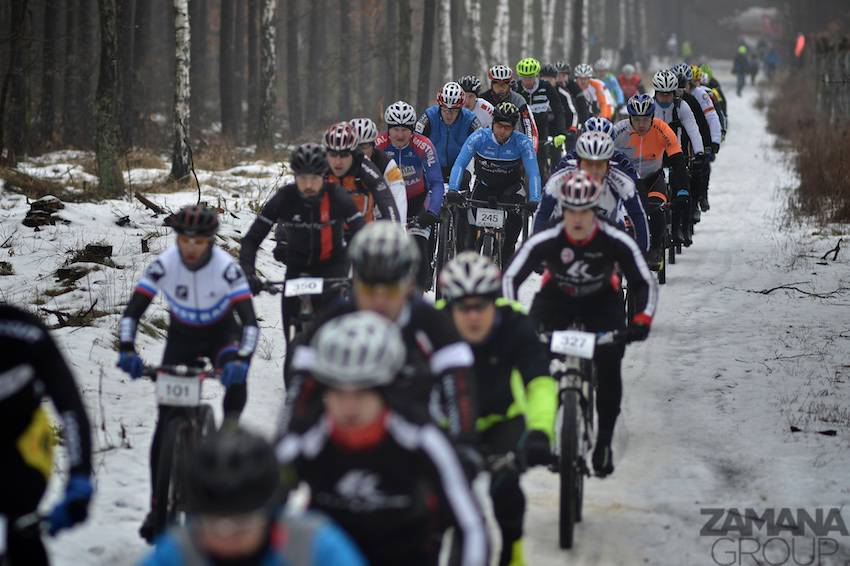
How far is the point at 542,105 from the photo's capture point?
19.1 m

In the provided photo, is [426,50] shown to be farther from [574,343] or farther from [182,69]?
[574,343]

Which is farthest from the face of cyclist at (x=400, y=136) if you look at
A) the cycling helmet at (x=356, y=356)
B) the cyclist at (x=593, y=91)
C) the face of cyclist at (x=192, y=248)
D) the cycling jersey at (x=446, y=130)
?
the cyclist at (x=593, y=91)

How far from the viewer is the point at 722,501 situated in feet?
25.8

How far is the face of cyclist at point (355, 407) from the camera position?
3.98m

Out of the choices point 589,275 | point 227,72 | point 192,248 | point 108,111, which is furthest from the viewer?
point 227,72

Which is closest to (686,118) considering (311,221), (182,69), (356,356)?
(311,221)

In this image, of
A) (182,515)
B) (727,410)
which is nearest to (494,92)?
(727,410)

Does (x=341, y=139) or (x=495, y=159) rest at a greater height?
(x=341, y=139)

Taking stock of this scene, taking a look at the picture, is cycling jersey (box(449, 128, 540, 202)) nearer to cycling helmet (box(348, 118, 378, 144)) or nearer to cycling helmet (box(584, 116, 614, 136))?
cycling helmet (box(584, 116, 614, 136))

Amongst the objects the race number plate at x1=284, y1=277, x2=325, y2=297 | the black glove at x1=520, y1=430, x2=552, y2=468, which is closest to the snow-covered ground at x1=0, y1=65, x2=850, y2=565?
the race number plate at x1=284, y1=277, x2=325, y2=297

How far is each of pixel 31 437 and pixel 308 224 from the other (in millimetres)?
4337

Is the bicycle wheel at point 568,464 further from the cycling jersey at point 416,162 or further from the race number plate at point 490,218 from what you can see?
the race number plate at point 490,218

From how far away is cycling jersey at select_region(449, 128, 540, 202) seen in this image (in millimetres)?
13062

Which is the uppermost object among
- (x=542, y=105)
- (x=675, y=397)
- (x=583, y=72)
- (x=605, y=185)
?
(x=583, y=72)
